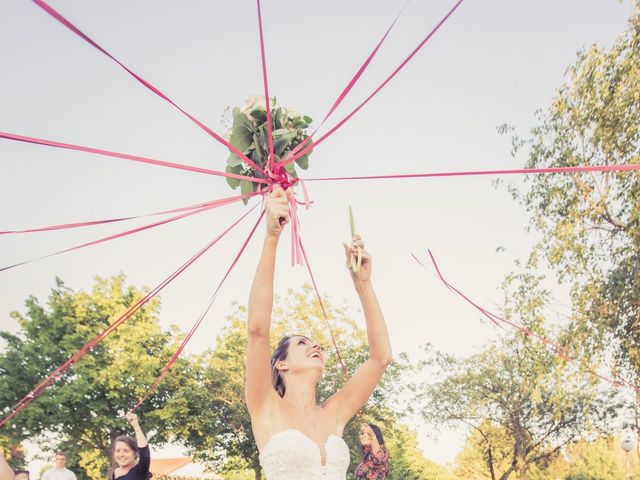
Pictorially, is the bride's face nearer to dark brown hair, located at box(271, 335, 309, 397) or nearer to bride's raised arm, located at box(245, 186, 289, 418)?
dark brown hair, located at box(271, 335, 309, 397)

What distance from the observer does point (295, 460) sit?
2611 mm

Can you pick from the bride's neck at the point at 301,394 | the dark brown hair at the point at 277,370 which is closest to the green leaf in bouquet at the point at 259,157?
the dark brown hair at the point at 277,370

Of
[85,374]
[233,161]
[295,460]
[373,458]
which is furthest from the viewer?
[85,374]

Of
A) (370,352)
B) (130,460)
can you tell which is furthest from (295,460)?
(130,460)

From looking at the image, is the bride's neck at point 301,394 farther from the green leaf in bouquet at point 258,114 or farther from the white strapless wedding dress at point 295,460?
the green leaf in bouquet at point 258,114

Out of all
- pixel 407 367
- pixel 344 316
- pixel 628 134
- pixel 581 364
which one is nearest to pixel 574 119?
pixel 628 134

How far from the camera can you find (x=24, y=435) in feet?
82.4

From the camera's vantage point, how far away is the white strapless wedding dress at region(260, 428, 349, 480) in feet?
8.56

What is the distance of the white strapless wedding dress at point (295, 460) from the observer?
8.56 ft

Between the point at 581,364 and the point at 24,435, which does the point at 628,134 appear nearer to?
the point at 581,364

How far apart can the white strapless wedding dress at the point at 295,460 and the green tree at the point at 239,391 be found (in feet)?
76.8

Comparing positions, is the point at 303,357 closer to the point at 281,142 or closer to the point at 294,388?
the point at 294,388

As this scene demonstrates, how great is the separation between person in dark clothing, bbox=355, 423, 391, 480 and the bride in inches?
192

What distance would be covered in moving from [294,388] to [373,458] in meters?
5.20
